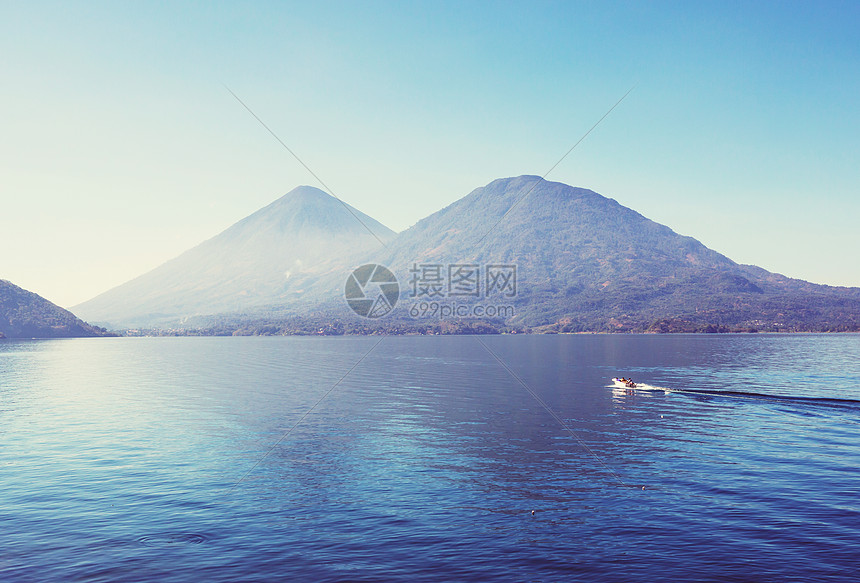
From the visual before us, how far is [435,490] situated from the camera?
3044cm

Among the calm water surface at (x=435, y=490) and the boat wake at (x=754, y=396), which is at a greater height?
the boat wake at (x=754, y=396)

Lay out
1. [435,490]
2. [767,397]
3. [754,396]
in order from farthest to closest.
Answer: [754,396], [767,397], [435,490]

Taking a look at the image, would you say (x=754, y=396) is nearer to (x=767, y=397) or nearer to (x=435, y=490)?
(x=767, y=397)

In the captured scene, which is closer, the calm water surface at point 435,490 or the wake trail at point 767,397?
the calm water surface at point 435,490

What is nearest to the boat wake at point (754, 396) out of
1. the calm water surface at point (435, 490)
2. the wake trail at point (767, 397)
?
the wake trail at point (767, 397)

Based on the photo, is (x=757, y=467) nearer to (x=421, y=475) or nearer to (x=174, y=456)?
(x=421, y=475)

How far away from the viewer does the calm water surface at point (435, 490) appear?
21.5m

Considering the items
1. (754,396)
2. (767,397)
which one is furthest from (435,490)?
(754,396)

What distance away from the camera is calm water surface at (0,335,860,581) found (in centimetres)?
2155

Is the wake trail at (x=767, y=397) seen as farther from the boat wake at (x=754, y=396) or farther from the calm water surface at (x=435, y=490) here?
the calm water surface at (x=435, y=490)

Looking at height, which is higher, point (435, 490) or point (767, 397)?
point (767, 397)

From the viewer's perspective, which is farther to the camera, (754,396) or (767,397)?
(754,396)

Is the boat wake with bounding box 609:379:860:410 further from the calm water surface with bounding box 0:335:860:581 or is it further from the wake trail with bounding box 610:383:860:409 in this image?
the calm water surface with bounding box 0:335:860:581

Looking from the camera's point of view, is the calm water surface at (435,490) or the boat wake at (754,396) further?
the boat wake at (754,396)
